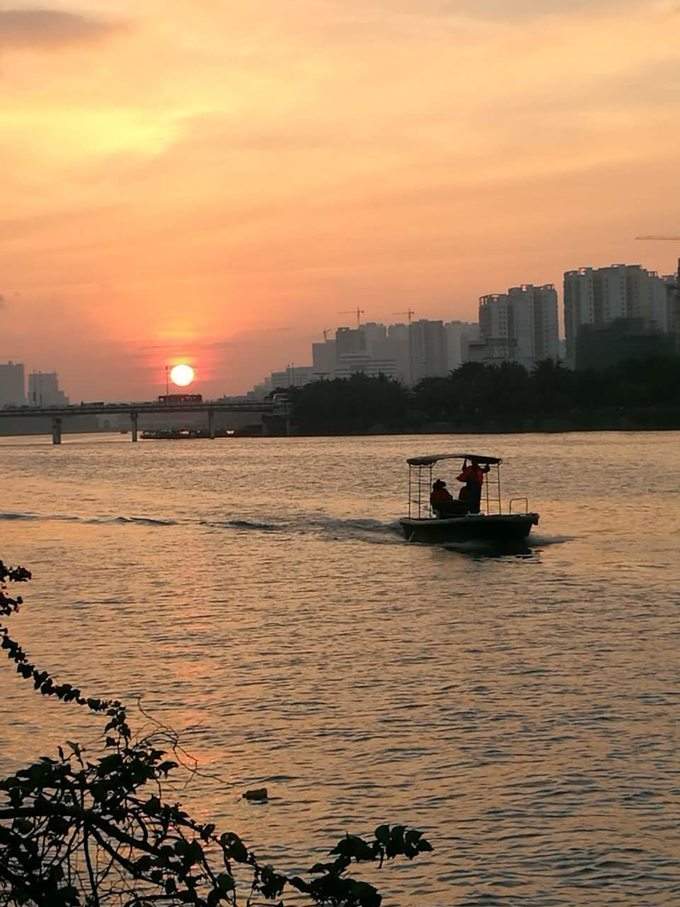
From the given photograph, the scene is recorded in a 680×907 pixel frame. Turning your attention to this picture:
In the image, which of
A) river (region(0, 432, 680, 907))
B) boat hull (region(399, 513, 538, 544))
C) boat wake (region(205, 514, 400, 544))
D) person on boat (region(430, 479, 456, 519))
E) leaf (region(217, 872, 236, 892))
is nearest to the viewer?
leaf (region(217, 872, 236, 892))

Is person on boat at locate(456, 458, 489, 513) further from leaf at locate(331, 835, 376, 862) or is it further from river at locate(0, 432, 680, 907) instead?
leaf at locate(331, 835, 376, 862)

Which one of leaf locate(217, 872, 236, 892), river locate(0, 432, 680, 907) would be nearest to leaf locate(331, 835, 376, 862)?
leaf locate(217, 872, 236, 892)

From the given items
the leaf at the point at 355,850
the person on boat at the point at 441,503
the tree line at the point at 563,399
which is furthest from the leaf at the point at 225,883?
the tree line at the point at 563,399

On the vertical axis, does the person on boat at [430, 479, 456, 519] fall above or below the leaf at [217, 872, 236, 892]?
below

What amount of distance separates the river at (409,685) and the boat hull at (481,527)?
22.5 inches

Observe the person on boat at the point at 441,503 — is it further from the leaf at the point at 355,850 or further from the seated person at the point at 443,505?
the leaf at the point at 355,850

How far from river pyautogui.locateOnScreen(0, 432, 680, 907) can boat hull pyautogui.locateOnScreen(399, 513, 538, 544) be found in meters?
0.57

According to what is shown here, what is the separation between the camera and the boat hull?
44344mm

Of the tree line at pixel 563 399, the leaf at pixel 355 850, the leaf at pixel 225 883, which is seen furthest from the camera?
the tree line at pixel 563 399

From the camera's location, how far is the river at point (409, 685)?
15.0 m

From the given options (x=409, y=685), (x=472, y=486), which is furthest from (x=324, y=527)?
(x=409, y=685)

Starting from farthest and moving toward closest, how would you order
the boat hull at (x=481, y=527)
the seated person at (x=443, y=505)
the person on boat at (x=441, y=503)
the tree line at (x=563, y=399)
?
1. the tree line at (x=563, y=399)
2. the person on boat at (x=441, y=503)
3. the seated person at (x=443, y=505)
4. the boat hull at (x=481, y=527)

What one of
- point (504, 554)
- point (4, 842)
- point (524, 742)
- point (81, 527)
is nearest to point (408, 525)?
point (504, 554)

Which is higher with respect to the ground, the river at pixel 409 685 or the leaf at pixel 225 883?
the leaf at pixel 225 883
